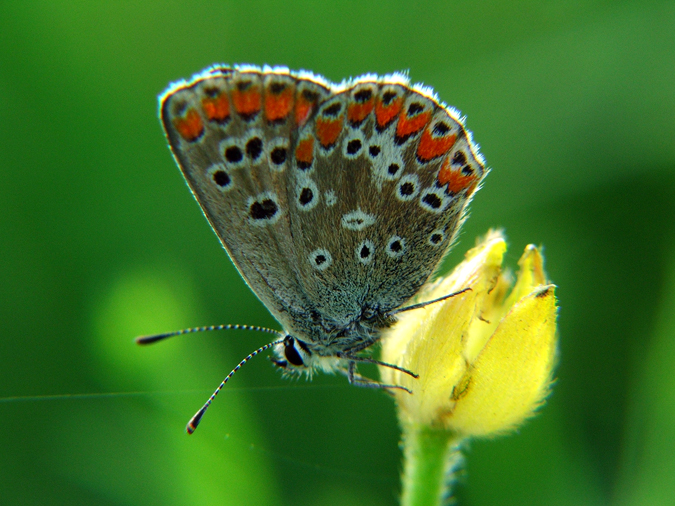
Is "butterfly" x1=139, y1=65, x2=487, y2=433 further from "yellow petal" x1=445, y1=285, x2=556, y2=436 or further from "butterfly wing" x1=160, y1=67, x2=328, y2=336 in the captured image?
"yellow petal" x1=445, y1=285, x2=556, y2=436

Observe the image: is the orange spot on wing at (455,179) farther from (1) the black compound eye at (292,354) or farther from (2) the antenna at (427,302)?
(1) the black compound eye at (292,354)

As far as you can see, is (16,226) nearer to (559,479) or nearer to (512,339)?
(512,339)

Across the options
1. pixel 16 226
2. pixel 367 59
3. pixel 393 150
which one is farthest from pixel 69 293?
pixel 367 59

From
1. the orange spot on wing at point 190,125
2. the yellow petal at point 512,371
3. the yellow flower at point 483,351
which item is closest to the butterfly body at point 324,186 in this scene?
the orange spot on wing at point 190,125

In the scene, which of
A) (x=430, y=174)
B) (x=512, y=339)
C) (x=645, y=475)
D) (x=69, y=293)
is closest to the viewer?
(x=512, y=339)

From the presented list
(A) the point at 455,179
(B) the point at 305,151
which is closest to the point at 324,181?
(B) the point at 305,151

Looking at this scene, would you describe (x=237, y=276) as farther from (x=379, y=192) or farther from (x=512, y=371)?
(x=512, y=371)
